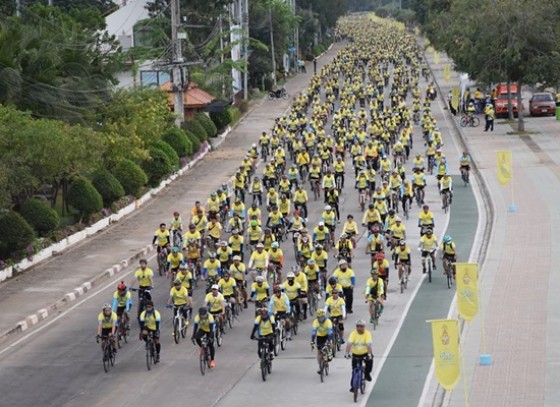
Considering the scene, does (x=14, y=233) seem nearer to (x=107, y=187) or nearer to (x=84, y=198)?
(x=84, y=198)

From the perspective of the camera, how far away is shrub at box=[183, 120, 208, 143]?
64312 millimetres

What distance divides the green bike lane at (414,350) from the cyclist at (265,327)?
190 cm

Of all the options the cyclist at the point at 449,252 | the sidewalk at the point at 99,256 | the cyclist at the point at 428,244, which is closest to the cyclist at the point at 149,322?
the sidewalk at the point at 99,256

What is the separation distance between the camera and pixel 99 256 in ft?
132

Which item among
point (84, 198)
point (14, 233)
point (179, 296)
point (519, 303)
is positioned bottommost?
point (84, 198)

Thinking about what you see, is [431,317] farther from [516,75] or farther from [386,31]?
[386,31]

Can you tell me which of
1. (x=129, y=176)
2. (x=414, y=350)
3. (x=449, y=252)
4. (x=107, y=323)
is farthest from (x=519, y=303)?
(x=129, y=176)

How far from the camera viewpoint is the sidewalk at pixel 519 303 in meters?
23.0

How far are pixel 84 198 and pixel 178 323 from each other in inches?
664

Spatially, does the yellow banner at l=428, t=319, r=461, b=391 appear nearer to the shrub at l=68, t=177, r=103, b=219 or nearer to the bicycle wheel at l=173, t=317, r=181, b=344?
the bicycle wheel at l=173, t=317, r=181, b=344

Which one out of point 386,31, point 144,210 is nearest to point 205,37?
point 144,210

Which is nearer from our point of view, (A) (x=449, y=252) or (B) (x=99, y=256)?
(A) (x=449, y=252)

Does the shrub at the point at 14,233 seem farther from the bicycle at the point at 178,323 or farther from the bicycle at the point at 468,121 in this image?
the bicycle at the point at 468,121

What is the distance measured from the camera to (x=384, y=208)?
126 feet
